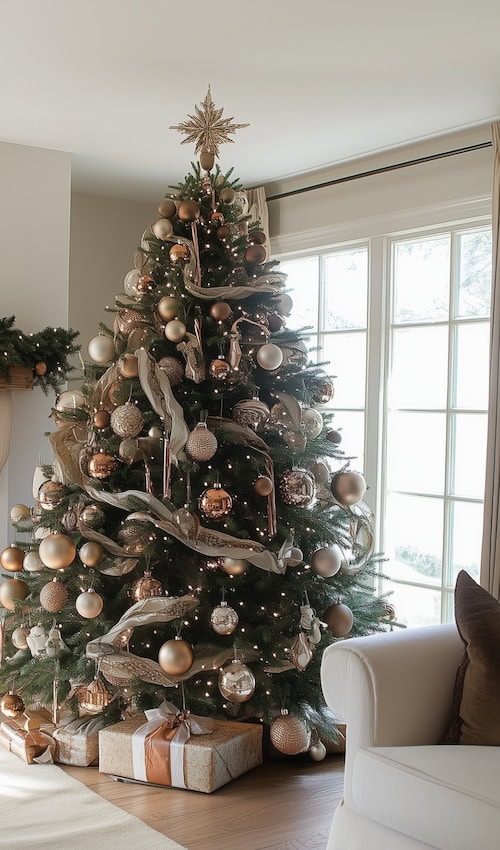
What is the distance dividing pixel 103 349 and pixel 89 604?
0.94 meters

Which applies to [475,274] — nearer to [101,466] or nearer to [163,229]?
[163,229]

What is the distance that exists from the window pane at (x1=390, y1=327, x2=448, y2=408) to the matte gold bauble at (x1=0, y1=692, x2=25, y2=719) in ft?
7.32

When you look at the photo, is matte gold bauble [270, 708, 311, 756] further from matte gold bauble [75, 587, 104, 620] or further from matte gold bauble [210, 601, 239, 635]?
matte gold bauble [75, 587, 104, 620]

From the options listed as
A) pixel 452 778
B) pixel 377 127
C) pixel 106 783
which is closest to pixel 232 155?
pixel 377 127

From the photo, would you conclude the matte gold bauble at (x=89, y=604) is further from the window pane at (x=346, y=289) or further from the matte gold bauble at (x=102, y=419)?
the window pane at (x=346, y=289)

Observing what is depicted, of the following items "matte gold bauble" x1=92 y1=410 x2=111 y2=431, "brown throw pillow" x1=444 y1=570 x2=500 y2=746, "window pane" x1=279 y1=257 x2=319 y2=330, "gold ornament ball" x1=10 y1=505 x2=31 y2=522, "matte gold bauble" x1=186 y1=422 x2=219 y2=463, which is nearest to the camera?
"brown throw pillow" x1=444 y1=570 x2=500 y2=746

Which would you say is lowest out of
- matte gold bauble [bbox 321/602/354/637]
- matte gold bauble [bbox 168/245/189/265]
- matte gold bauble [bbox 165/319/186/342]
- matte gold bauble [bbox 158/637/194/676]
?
matte gold bauble [bbox 158/637/194/676]

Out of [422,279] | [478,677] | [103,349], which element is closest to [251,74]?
[103,349]

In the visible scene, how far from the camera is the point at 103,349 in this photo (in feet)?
11.3

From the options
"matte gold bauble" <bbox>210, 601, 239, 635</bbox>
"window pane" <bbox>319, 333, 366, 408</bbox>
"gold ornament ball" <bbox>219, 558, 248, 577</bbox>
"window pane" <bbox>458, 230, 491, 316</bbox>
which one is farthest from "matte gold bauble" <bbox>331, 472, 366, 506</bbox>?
"window pane" <bbox>319, 333, 366, 408</bbox>

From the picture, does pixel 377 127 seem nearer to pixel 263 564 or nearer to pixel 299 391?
pixel 299 391

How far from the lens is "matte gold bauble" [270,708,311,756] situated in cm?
316

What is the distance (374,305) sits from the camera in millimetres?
4645

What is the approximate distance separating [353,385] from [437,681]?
2.54 metres
